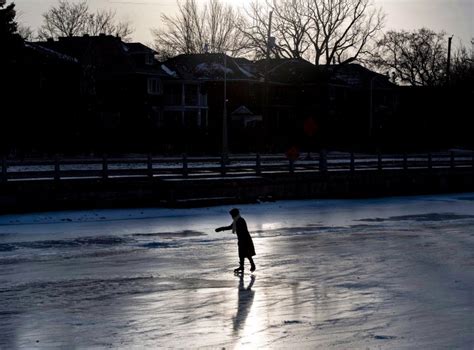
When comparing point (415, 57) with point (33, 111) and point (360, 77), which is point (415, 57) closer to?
point (360, 77)

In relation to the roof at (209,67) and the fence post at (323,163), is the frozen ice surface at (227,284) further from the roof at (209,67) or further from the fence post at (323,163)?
the roof at (209,67)

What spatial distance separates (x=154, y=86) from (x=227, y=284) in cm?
6564

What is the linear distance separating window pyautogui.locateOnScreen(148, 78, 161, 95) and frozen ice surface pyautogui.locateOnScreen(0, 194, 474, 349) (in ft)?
161

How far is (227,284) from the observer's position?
2033cm

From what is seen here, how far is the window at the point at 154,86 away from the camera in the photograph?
83.8m

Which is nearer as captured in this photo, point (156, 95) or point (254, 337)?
point (254, 337)

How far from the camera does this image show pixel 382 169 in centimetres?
5109

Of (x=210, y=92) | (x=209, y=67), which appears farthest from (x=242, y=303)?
(x=209, y=67)

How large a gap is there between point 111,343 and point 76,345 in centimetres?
53

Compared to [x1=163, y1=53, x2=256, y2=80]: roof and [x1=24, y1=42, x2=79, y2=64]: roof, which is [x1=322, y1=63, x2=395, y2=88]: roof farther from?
[x1=24, y1=42, x2=79, y2=64]: roof

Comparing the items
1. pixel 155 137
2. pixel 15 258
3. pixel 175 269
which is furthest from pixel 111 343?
pixel 155 137

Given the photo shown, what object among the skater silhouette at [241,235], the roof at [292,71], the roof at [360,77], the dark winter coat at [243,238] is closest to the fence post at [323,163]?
the skater silhouette at [241,235]

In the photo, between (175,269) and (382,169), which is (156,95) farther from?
(175,269)

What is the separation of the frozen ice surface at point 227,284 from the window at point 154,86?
49.1 meters
